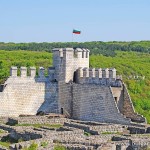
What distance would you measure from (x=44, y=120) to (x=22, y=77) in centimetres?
424

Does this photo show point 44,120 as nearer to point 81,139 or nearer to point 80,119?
point 80,119

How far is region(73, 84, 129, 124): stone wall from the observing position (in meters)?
31.7

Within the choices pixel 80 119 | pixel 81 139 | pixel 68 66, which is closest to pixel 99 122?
pixel 80 119

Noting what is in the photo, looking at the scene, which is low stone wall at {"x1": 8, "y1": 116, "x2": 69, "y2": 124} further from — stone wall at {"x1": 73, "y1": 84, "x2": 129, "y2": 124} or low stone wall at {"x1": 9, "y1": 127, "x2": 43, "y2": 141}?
low stone wall at {"x1": 9, "y1": 127, "x2": 43, "y2": 141}

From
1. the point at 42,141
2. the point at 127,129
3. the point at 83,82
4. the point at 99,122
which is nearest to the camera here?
the point at 42,141

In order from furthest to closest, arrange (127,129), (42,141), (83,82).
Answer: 1. (83,82)
2. (127,129)
3. (42,141)

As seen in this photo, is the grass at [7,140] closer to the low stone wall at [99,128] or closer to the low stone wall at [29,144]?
the low stone wall at [29,144]

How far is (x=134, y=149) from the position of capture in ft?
78.8

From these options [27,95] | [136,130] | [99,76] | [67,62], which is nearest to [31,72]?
[27,95]

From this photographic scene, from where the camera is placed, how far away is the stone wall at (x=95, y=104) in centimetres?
3167

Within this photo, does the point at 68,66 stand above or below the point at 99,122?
above

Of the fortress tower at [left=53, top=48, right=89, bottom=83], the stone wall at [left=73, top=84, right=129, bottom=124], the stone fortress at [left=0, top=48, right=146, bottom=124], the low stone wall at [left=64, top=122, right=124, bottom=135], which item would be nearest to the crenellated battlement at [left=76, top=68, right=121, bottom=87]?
the stone fortress at [left=0, top=48, right=146, bottom=124]

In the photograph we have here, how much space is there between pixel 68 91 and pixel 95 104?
7.15 ft

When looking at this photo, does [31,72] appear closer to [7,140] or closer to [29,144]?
[7,140]
